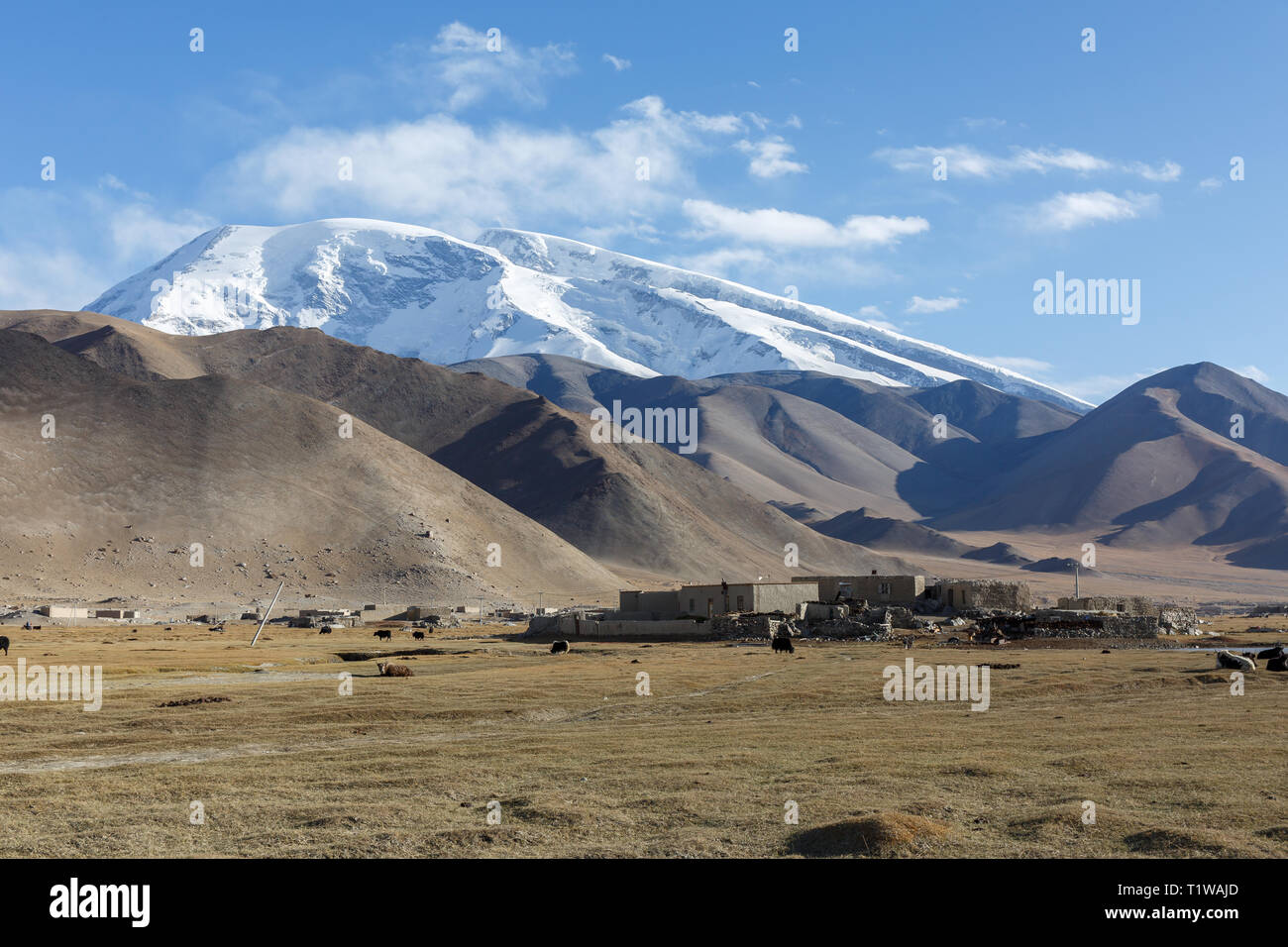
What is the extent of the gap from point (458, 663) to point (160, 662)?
12.0m

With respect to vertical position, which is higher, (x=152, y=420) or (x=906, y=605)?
(x=152, y=420)

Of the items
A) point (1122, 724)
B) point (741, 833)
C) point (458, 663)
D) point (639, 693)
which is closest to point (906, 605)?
point (458, 663)

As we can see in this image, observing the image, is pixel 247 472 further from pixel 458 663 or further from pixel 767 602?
pixel 458 663

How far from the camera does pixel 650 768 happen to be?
19422 millimetres

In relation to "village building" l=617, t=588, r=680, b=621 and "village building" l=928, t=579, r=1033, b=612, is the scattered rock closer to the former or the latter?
"village building" l=928, t=579, r=1033, b=612

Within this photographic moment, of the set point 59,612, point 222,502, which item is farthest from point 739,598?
point 222,502

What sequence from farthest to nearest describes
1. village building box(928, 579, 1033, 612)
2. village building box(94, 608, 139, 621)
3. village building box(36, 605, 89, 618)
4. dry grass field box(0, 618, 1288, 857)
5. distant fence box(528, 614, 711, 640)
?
village building box(94, 608, 139, 621), village building box(36, 605, 89, 618), village building box(928, 579, 1033, 612), distant fence box(528, 614, 711, 640), dry grass field box(0, 618, 1288, 857)

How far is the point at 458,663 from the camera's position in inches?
1892

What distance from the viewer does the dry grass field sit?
45.7 feet

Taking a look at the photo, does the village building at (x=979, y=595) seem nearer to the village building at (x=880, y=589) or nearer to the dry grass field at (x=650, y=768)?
the village building at (x=880, y=589)

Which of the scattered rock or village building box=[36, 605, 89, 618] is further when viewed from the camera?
village building box=[36, 605, 89, 618]

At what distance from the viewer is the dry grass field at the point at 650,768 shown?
45.7 ft
